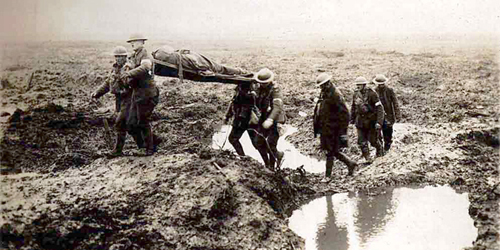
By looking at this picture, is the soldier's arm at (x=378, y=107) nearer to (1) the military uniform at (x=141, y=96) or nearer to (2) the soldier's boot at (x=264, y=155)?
(2) the soldier's boot at (x=264, y=155)

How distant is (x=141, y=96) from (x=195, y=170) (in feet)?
5.28

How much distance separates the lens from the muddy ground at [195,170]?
4.47 metres

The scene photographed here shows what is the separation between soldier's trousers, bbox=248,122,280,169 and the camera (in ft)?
21.8

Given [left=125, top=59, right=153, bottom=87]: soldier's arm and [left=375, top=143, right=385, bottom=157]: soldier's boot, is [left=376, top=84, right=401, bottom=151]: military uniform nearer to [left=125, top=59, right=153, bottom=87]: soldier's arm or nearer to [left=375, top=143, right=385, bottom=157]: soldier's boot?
[left=375, top=143, right=385, bottom=157]: soldier's boot

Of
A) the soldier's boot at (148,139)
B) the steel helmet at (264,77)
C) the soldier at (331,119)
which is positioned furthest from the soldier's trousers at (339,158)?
the soldier's boot at (148,139)

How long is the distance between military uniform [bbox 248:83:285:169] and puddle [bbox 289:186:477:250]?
108 cm

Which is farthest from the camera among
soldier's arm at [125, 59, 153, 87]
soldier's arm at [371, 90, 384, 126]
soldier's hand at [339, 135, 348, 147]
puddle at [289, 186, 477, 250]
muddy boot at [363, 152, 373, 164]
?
muddy boot at [363, 152, 373, 164]

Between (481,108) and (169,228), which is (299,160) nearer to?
(169,228)

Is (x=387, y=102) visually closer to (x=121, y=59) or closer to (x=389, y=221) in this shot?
(x=389, y=221)

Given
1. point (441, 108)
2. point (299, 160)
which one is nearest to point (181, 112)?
point (299, 160)

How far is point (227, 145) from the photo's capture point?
9.14 meters

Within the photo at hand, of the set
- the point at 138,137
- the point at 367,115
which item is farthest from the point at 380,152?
the point at 138,137

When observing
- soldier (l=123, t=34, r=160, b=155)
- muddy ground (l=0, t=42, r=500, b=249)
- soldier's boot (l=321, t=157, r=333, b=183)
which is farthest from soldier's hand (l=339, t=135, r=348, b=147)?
soldier (l=123, t=34, r=160, b=155)

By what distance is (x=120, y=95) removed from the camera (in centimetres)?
687
